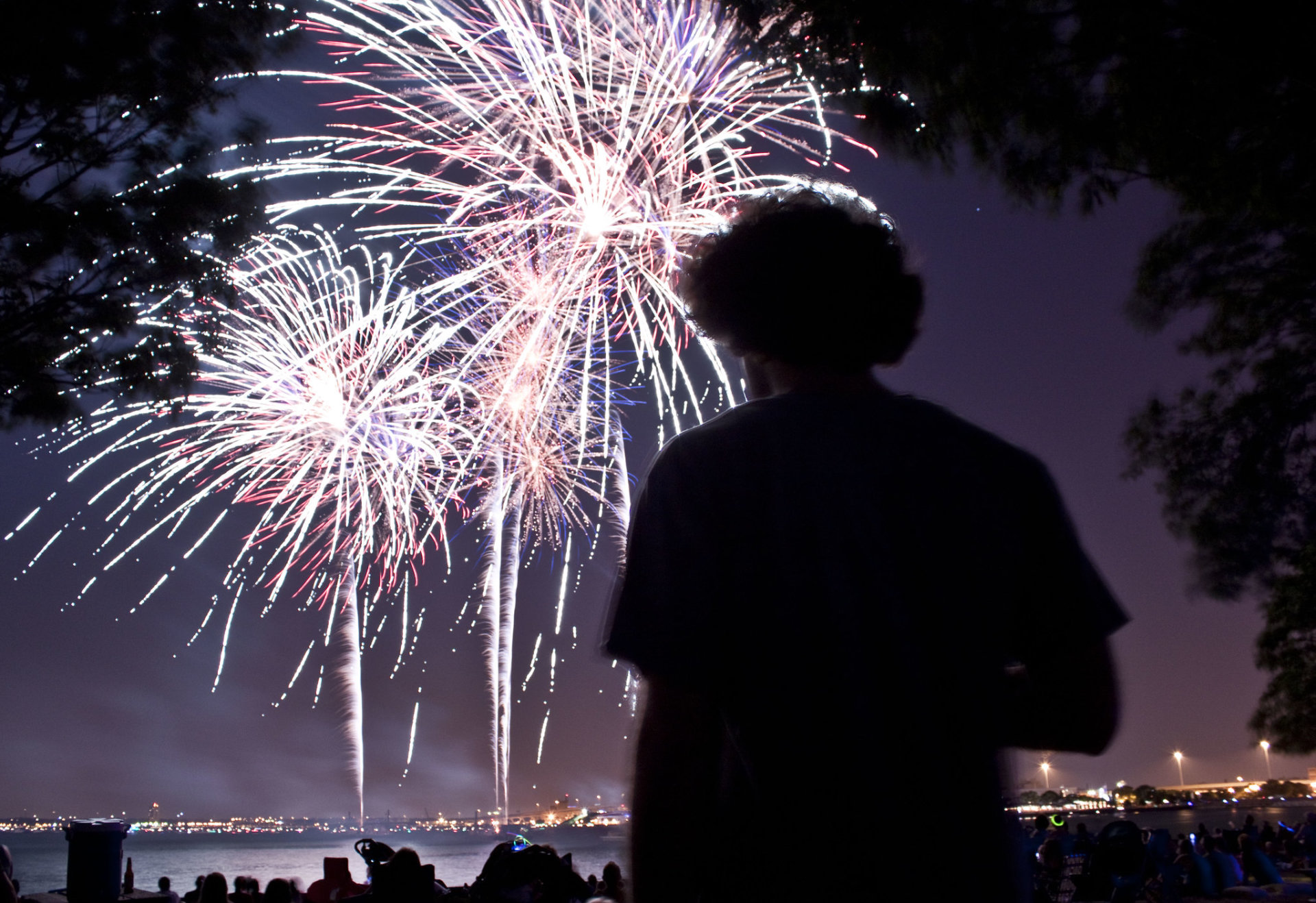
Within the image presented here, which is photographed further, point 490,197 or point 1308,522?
point 490,197

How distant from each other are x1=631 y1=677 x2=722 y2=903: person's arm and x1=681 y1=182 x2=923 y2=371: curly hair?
51 cm

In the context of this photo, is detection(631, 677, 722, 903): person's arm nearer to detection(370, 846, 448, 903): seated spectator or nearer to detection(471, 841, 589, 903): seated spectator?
detection(370, 846, 448, 903): seated spectator

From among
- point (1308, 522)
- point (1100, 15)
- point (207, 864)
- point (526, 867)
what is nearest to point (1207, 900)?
point (1308, 522)

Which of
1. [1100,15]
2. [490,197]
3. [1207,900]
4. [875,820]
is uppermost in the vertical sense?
[490,197]

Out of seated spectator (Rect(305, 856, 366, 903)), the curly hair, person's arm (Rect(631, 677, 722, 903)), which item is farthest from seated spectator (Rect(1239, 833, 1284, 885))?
person's arm (Rect(631, 677, 722, 903))

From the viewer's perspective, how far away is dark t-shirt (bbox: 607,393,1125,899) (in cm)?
101

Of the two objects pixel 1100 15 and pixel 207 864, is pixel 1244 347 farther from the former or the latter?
pixel 207 864

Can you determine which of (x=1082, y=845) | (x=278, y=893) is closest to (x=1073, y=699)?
(x=278, y=893)

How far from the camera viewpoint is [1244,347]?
1136 centimetres

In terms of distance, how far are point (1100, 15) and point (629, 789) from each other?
8.25 m

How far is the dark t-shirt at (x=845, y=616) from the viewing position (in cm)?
101

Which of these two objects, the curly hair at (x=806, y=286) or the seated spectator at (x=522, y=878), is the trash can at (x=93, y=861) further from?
the curly hair at (x=806, y=286)

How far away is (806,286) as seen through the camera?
1.30 meters

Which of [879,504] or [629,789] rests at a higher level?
[879,504]
